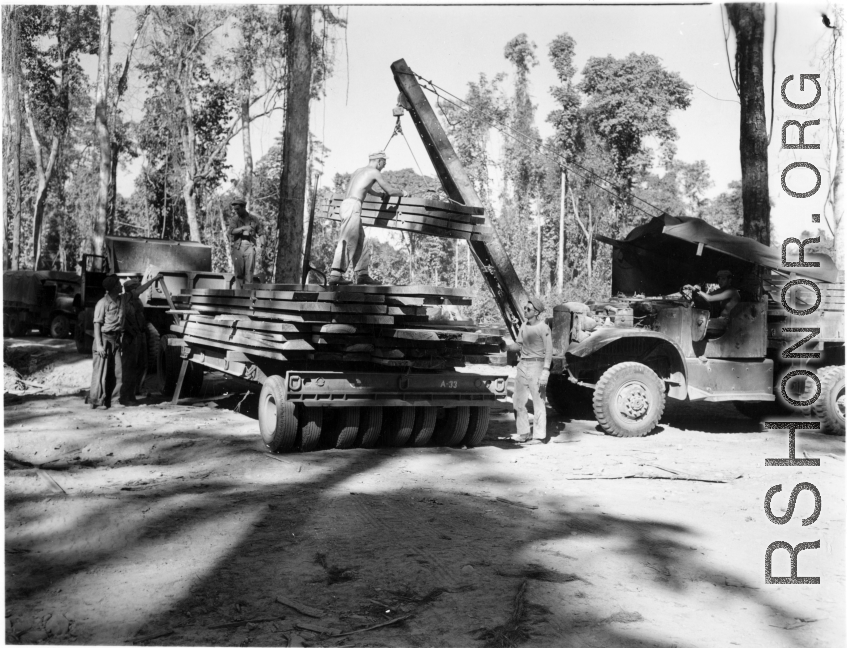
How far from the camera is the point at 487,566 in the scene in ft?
17.7

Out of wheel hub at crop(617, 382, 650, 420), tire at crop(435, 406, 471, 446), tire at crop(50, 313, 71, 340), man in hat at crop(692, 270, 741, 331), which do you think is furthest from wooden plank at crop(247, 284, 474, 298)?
tire at crop(50, 313, 71, 340)

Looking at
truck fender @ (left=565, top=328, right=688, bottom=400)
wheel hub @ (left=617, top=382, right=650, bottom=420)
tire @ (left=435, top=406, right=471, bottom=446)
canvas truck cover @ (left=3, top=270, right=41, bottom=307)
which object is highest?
canvas truck cover @ (left=3, top=270, right=41, bottom=307)

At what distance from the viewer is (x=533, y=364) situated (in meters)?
10.2

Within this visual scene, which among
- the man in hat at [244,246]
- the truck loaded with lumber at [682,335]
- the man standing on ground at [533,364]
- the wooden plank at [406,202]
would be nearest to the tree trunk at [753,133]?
the truck loaded with lumber at [682,335]

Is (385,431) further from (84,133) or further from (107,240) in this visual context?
(84,133)

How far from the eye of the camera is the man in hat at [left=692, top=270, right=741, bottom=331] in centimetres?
1086

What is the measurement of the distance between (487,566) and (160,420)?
6.90 m

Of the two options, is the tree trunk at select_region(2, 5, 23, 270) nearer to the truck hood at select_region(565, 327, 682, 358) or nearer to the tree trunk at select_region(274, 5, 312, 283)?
the tree trunk at select_region(274, 5, 312, 283)

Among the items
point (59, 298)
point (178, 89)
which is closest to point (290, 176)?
Result: point (59, 298)

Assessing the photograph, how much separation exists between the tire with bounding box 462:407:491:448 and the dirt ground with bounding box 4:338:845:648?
190 mm

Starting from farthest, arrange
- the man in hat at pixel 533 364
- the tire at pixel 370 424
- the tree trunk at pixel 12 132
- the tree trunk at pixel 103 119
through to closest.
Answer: the tree trunk at pixel 103 119 → the tree trunk at pixel 12 132 → the man in hat at pixel 533 364 → the tire at pixel 370 424

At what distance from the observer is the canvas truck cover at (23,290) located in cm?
2320

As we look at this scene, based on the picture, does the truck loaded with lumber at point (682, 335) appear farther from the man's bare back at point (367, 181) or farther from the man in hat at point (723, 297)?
the man's bare back at point (367, 181)

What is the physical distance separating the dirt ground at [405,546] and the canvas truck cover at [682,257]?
9.29ft
